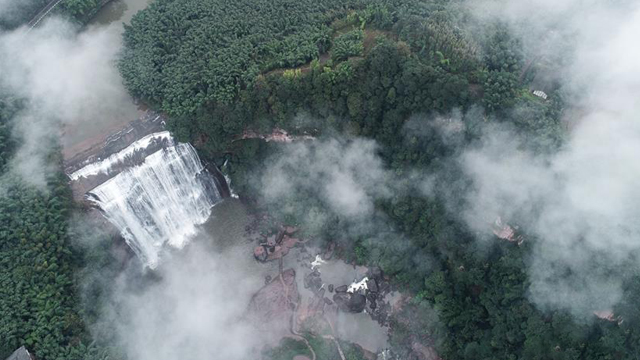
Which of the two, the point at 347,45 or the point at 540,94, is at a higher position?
the point at 347,45

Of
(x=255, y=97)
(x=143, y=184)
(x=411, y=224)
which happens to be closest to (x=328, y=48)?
(x=255, y=97)

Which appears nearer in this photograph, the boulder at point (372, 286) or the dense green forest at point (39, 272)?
the dense green forest at point (39, 272)

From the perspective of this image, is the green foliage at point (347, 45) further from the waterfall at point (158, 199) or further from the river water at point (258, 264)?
the river water at point (258, 264)

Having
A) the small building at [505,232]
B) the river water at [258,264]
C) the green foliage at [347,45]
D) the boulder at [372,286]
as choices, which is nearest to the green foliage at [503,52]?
the green foliage at [347,45]

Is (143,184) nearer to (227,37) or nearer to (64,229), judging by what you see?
(64,229)

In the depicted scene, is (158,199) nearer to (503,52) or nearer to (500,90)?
(500,90)

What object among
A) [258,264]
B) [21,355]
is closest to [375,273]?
[258,264]
